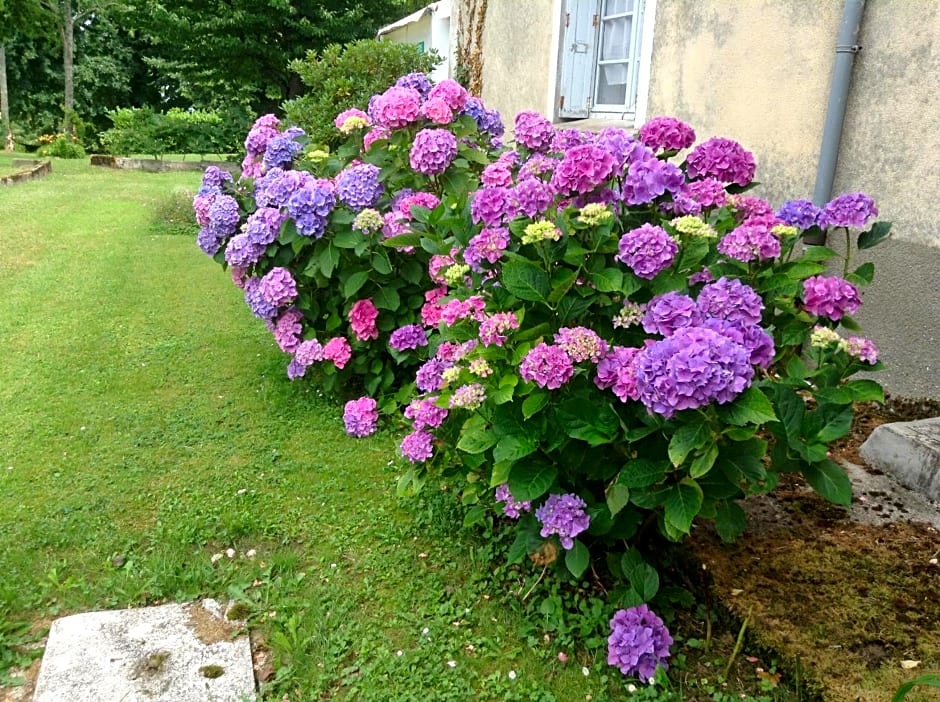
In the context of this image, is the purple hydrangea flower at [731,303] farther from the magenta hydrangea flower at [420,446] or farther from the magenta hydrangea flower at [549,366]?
the magenta hydrangea flower at [420,446]

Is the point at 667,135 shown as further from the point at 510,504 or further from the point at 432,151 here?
the point at 510,504

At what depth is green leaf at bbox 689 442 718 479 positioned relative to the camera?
170cm

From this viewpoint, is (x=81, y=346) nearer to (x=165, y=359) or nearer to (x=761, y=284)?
(x=165, y=359)

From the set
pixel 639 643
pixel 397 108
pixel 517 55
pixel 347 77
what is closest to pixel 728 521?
pixel 639 643

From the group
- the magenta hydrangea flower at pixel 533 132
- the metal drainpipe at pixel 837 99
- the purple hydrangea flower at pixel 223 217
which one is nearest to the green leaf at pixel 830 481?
the magenta hydrangea flower at pixel 533 132

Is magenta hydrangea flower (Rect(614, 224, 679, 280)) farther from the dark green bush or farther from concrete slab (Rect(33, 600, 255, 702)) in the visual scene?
the dark green bush

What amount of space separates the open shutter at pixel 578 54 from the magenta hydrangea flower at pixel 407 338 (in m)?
3.16

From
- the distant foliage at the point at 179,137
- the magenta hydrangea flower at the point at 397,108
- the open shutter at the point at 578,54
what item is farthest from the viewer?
the distant foliage at the point at 179,137

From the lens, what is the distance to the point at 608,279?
6.45 feet

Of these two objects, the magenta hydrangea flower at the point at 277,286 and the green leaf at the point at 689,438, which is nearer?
the green leaf at the point at 689,438

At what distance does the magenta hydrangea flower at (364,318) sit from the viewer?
3449mm

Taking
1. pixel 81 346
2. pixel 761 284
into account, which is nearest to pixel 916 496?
pixel 761 284

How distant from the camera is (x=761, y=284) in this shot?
2.00m

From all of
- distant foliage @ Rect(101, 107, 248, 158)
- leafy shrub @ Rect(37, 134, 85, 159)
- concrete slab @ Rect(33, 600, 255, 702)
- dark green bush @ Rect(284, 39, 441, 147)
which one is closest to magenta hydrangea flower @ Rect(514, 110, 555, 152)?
concrete slab @ Rect(33, 600, 255, 702)
